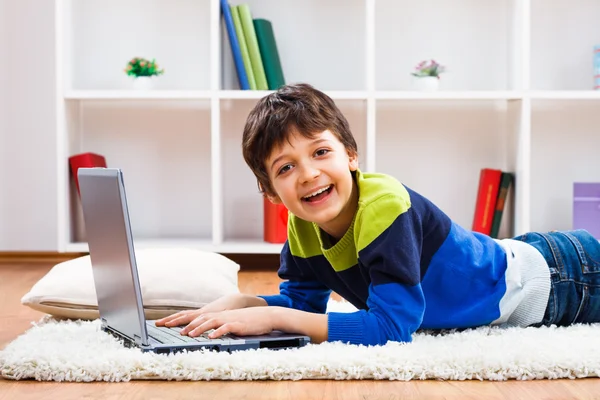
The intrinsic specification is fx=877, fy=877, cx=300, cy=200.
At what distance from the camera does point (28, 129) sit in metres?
3.27

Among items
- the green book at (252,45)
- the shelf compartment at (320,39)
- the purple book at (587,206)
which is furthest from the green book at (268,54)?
the purple book at (587,206)

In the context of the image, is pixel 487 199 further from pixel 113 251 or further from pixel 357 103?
pixel 113 251

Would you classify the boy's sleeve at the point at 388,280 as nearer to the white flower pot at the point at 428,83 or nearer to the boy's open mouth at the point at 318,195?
the boy's open mouth at the point at 318,195

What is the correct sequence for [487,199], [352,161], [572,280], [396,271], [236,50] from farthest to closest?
[487,199], [236,50], [572,280], [352,161], [396,271]

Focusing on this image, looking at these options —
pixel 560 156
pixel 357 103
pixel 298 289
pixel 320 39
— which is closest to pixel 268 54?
pixel 320 39

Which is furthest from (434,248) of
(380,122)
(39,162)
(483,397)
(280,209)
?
(39,162)

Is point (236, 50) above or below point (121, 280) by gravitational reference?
above

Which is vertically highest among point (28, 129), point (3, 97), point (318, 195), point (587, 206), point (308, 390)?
point (3, 97)

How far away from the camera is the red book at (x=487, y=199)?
3.06 m

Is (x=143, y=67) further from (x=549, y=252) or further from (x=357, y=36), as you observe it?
(x=549, y=252)

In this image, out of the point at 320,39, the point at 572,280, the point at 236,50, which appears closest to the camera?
the point at 572,280

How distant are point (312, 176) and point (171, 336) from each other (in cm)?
35

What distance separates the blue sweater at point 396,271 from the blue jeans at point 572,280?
0.12 ft

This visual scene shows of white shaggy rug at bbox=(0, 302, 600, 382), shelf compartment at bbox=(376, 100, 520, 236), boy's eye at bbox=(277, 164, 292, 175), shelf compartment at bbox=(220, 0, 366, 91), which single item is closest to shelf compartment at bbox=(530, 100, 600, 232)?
shelf compartment at bbox=(376, 100, 520, 236)
